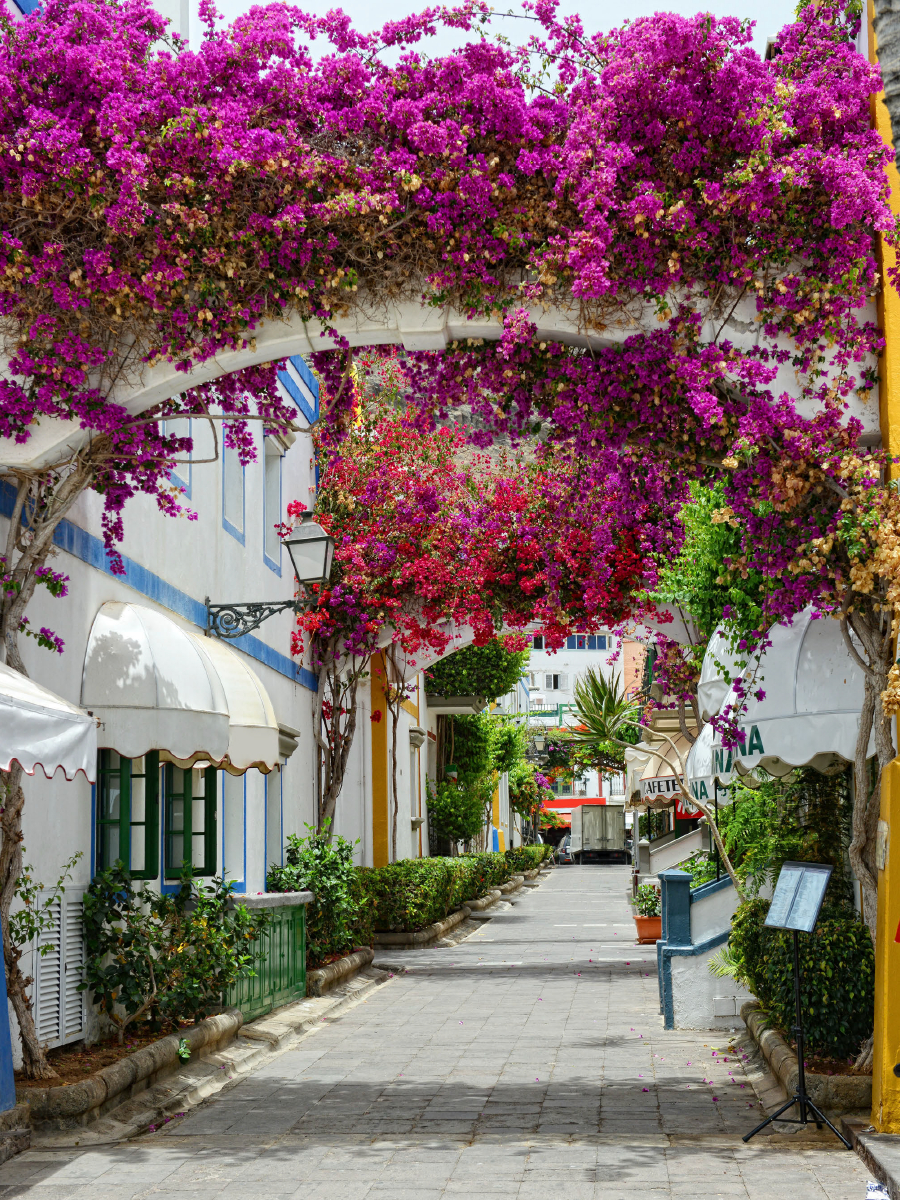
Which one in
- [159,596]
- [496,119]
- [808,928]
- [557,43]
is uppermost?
[557,43]

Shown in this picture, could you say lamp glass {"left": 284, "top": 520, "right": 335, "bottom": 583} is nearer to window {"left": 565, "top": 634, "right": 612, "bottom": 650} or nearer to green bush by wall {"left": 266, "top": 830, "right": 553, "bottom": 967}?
green bush by wall {"left": 266, "top": 830, "right": 553, "bottom": 967}

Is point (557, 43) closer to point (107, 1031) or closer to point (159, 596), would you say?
point (159, 596)

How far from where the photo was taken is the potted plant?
20000 mm

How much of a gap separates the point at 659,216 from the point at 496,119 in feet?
3.57

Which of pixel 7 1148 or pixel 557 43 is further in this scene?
pixel 557 43

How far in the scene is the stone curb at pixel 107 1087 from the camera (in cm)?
696

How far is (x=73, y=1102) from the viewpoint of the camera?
7.00 meters

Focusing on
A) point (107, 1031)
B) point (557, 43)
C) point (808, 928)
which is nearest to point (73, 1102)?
point (107, 1031)

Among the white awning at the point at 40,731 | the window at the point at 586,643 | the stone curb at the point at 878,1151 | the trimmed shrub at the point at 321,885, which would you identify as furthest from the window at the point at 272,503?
the window at the point at 586,643

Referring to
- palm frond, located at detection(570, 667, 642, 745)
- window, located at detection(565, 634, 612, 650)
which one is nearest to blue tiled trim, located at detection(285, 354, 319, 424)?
palm frond, located at detection(570, 667, 642, 745)

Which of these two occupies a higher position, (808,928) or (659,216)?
(659,216)

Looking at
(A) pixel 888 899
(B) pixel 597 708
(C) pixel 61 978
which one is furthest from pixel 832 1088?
(B) pixel 597 708

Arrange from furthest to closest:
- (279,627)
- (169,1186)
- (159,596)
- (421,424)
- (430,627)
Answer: (430,627), (279,627), (159,596), (421,424), (169,1186)

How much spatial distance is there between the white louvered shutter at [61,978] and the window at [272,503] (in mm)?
7046
